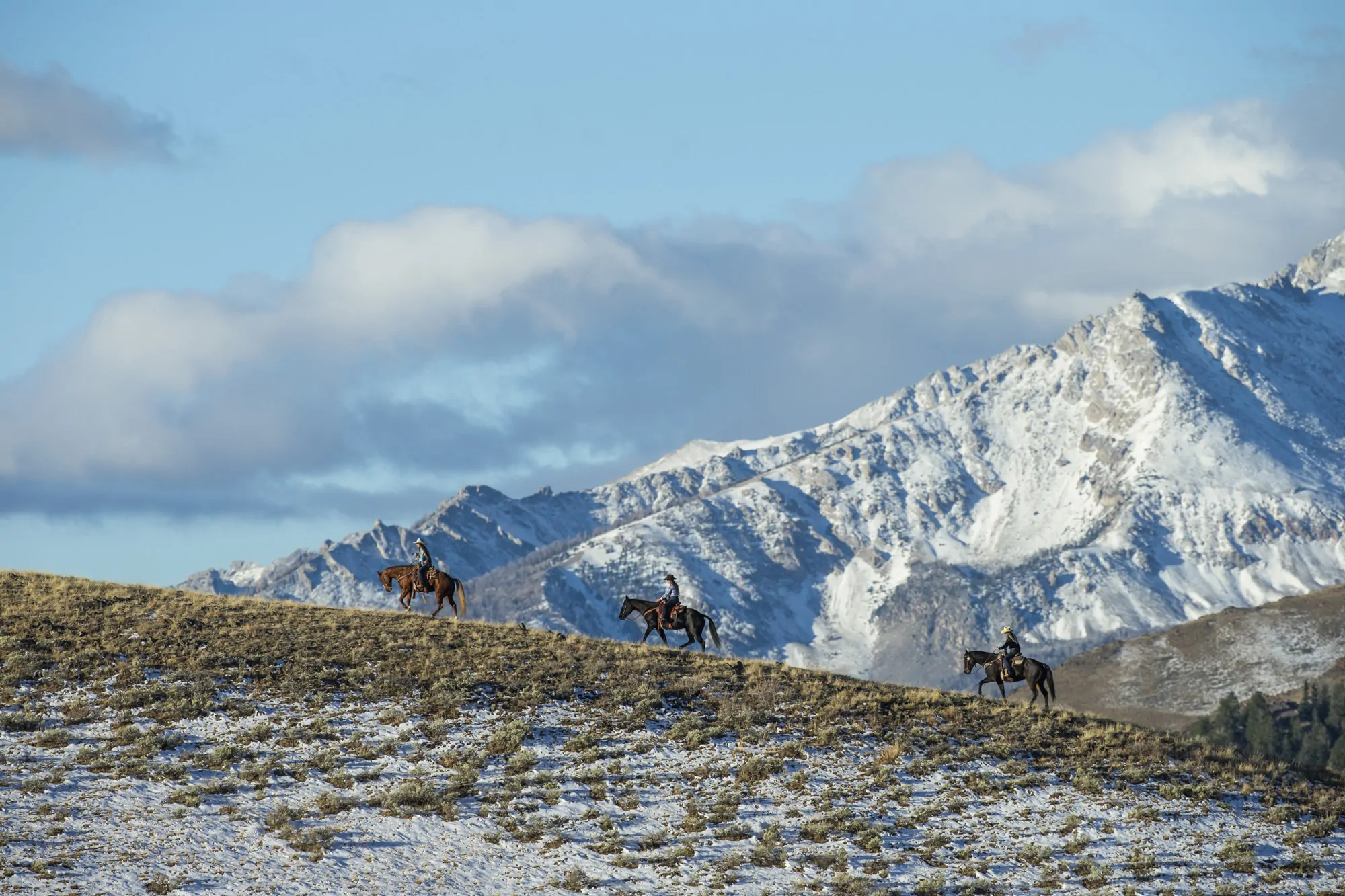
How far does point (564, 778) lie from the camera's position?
41.7 metres

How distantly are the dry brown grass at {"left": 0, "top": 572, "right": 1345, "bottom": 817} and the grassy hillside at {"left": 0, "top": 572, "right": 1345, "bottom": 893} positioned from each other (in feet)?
0.48

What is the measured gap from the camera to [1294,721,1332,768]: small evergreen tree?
17850 centimetres

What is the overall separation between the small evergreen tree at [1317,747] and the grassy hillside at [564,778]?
14377cm

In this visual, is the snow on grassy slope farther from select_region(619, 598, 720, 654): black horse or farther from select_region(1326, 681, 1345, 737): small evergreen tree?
select_region(1326, 681, 1345, 737): small evergreen tree

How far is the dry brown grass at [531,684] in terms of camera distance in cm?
4553

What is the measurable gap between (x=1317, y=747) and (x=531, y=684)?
159m

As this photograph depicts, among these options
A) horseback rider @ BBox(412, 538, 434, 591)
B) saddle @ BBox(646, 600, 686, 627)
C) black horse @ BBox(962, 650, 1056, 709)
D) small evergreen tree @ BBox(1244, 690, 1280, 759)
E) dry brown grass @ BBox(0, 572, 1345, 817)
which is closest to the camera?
dry brown grass @ BBox(0, 572, 1345, 817)

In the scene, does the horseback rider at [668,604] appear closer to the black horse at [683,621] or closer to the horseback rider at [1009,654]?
the black horse at [683,621]

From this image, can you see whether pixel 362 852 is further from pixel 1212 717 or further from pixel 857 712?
pixel 1212 717

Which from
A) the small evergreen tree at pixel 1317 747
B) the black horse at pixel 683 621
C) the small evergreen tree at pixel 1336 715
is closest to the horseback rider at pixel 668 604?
the black horse at pixel 683 621

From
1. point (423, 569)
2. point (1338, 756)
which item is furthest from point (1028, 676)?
point (1338, 756)

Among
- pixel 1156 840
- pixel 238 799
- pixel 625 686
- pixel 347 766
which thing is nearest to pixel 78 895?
pixel 238 799

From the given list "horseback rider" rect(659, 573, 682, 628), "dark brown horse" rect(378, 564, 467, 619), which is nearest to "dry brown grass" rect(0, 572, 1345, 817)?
"dark brown horse" rect(378, 564, 467, 619)

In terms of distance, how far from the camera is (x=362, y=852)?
36.8m
